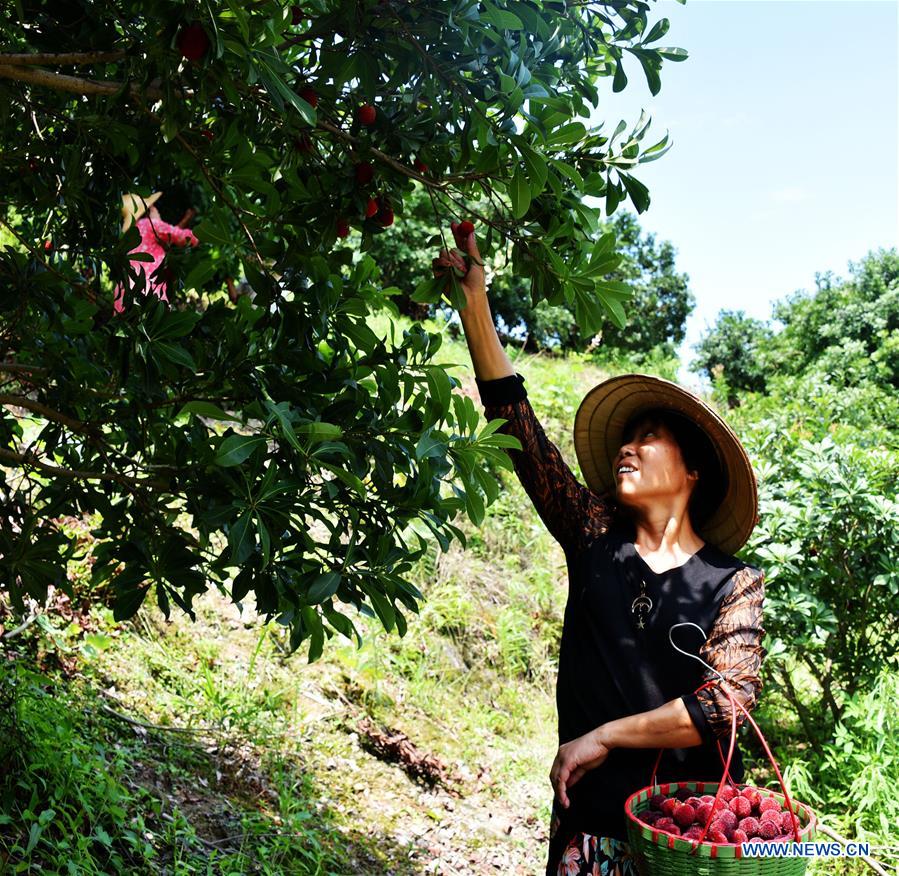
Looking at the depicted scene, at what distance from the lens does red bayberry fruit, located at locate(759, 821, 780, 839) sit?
1768 millimetres

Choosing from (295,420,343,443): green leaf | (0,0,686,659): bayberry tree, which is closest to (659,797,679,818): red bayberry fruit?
(0,0,686,659): bayberry tree

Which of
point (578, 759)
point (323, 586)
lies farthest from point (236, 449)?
point (578, 759)

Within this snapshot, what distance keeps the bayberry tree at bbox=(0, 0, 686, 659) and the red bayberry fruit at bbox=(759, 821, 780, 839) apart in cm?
79

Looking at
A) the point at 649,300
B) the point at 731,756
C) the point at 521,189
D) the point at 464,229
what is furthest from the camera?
the point at 649,300

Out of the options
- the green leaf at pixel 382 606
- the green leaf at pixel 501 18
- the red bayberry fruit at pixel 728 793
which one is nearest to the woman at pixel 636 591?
the red bayberry fruit at pixel 728 793

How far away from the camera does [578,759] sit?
2125 mm

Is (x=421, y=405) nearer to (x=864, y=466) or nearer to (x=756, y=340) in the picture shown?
(x=864, y=466)

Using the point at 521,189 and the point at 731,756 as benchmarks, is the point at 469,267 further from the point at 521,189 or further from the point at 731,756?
the point at 731,756

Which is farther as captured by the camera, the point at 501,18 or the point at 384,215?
the point at 384,215

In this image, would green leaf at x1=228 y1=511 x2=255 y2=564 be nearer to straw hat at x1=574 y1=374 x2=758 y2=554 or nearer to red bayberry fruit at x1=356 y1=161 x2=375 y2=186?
red bayberry fruit at x1=356 y1=161 x2=375 y2=186

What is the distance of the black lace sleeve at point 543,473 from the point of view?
2.50 metres

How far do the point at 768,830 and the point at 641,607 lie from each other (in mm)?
614

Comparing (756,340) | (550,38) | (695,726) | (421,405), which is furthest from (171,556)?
(756,340)

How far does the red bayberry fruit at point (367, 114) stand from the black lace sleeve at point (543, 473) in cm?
72
